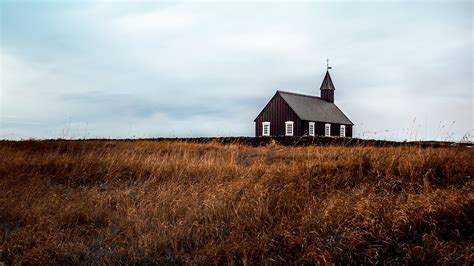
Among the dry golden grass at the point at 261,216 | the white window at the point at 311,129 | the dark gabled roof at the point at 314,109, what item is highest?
the dark gabled roof at the point at 314,109

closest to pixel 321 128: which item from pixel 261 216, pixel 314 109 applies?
pixel 314 109

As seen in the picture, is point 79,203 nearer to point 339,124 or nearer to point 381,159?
point 381,159

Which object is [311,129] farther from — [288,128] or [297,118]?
[288,128]

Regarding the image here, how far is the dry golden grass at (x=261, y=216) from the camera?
5574 millimetres

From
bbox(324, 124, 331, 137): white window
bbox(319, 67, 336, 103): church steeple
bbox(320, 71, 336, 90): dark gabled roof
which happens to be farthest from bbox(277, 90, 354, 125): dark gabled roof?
bbox(320, 71, 336, 90): dark gabled roof

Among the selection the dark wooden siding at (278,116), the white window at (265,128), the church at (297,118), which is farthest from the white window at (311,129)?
the white window at (265,128)

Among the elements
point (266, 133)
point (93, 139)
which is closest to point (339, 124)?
point (266, 133)

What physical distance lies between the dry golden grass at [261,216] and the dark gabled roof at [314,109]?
A: 1131 inches

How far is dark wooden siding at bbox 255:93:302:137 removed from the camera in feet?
126

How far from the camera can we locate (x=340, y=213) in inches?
249

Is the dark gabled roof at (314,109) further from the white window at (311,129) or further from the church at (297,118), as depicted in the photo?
the white window at (311,129)

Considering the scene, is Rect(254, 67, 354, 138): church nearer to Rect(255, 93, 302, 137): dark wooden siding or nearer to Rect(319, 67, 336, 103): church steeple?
Rect(255, 93, 302, 137): dark wooden siding

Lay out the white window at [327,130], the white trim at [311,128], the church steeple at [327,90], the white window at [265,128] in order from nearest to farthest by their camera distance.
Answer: the white trim at [311,128] < the white window at [265,128] < the white window at [327,130] < the church steeple at [327,90]

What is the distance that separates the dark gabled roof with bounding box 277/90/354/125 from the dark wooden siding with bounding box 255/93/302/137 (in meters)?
0.41
